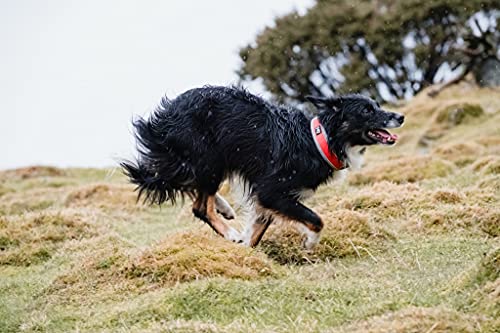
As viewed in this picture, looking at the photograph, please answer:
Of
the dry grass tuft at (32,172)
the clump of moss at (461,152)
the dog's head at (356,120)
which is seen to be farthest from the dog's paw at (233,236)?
the dry grass tuft at (32,172)

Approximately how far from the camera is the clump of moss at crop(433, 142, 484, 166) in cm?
1413

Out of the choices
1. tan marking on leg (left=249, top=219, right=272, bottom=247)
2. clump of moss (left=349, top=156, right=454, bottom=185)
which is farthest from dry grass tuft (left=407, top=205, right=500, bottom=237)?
clump of moss (left=349, top=156, right=454, bottom=185)

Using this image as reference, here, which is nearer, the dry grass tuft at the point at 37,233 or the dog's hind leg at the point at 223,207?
the dog's hind leg at the point at 223,207

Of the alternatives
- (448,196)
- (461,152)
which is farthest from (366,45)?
(448,196)

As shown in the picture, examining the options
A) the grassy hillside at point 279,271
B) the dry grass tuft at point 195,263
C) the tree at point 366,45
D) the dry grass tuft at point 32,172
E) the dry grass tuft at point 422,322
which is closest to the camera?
the dry grass tuft at point 422,322

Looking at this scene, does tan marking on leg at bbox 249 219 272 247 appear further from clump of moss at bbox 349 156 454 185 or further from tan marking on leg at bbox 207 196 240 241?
clump of moss at bbox 349 156 454 185

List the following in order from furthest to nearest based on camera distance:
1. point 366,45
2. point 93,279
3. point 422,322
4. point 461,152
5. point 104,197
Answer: point 366,45
point 461,152
point 104,197
point 93,279
point 422,322

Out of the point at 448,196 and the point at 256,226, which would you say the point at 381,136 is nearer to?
the point at 256,226

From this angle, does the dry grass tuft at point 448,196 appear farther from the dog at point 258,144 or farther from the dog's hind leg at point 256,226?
the dog's hind leg at point 256,226

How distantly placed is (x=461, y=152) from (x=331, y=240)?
7.99 m

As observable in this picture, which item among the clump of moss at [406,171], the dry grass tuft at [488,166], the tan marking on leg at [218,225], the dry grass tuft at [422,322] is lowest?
the clump of moss at [406,171]

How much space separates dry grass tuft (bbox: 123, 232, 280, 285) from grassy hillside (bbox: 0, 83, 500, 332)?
1cm

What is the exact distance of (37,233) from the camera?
30.6ft

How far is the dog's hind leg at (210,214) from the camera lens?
7633 millimetres
